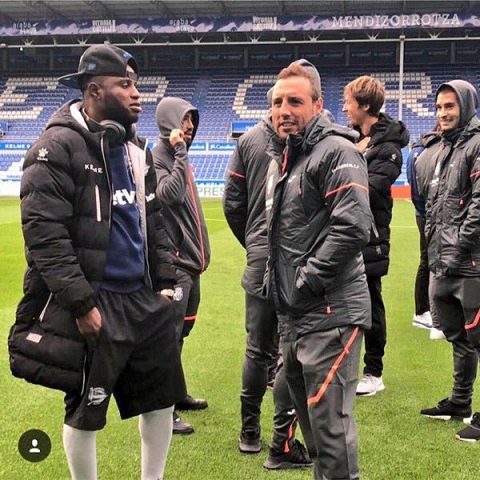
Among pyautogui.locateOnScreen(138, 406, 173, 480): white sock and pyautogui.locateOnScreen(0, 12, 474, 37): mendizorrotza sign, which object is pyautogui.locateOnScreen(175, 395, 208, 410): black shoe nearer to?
pyautogui.locateOnScreen(138, 406, 173, 480): white sock

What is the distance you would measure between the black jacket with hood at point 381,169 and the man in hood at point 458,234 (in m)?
0.32

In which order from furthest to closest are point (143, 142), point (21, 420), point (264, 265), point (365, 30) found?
1. point (365, 30)
2. point (21, 420)
3. point (264, 265)
4. point (143, 142)

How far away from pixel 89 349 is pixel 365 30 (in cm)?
3395

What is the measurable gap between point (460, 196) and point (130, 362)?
84.7 inches

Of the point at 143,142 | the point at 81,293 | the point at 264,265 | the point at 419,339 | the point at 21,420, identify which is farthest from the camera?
the point at 419,339

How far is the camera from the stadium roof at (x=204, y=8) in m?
33.2

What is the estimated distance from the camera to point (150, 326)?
9.14 feet

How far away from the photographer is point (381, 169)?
419 centimetres

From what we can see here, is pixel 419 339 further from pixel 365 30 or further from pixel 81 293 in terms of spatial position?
pixel 365 30

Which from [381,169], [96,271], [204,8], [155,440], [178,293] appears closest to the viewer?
[96,271]

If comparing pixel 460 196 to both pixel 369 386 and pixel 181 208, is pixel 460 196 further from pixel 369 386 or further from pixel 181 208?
pixel 181 208

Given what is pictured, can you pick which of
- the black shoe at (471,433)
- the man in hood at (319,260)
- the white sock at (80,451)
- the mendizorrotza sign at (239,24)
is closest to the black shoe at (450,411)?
the black shoe at (471,433)

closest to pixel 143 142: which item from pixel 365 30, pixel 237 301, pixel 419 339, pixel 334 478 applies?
pixel 334 478

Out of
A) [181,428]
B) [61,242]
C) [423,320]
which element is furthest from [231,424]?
[423,320]
